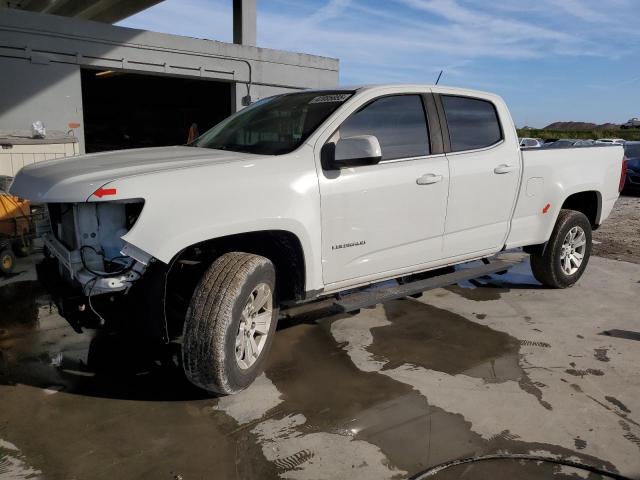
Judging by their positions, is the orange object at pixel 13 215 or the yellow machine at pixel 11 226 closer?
the yellow machine at pixel 11 226

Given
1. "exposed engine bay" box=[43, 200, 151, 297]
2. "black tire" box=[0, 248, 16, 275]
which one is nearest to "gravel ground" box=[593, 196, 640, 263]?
"exposed engine bay" box=[43, 200, 151, 297]

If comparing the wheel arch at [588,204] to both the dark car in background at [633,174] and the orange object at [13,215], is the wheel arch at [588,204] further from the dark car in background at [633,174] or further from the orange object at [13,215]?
the dark car in background at [633,174]

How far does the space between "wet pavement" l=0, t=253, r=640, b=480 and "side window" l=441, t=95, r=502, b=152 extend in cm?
157

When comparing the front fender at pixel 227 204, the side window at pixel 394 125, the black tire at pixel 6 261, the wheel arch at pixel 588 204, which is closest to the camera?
the front fender at pixel 227 204

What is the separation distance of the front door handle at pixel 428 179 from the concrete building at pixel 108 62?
10.7 m

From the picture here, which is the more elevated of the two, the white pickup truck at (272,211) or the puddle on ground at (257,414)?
the white pickup truck at (272,211)

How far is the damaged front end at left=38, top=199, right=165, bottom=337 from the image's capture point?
301 centimetres

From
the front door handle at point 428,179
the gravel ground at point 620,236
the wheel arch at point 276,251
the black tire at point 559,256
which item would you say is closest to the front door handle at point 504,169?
the front door handle at point 428,179

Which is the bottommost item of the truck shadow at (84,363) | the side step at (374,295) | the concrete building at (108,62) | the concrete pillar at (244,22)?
the truck shadow at (84,363)

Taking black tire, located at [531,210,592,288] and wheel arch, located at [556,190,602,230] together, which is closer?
black tire, located at [531,210,592,288]

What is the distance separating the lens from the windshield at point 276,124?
3.90 m

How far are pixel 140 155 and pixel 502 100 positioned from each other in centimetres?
340

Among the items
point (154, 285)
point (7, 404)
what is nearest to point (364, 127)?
point (154, 285)

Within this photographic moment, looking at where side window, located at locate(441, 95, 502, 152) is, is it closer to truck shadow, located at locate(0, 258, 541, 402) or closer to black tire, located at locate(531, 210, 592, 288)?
black tire, located at locate(531, 210, 592, 288)
